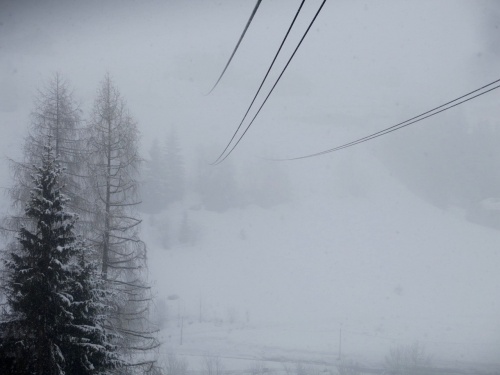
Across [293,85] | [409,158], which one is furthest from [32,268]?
[293,85]

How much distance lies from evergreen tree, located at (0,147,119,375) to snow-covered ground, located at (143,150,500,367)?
29327 millimetres

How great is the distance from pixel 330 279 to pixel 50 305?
44.6 metres

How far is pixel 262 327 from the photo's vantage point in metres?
36.5

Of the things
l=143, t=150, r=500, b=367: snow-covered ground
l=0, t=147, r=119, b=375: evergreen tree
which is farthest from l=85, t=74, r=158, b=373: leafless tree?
l=143, t=150, r=500, b=367: snow-covered ground

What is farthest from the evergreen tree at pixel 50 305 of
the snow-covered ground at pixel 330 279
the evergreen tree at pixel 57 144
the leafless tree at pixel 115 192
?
the snow-covered ground at pixel 330 279

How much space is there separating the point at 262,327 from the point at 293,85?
116m

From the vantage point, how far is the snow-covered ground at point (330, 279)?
113 ft

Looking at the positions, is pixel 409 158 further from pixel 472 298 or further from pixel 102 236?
pixel 102 236

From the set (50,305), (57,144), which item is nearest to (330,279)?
(57,144)

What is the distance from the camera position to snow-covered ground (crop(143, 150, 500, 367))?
113 feet

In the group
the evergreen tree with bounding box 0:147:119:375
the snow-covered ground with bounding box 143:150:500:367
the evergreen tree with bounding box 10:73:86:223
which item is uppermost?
the evergreen tree with bounding box 10:73:86:223

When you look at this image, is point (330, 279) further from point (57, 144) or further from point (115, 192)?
point (57, 144)

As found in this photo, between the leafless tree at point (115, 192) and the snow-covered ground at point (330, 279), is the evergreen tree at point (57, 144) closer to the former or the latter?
the leafless tree at point (115, 192)

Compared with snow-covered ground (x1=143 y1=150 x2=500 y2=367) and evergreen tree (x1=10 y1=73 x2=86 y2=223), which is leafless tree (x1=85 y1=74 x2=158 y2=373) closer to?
evergreen tree (x1=10 y1=73 x2=86 y2=223)
